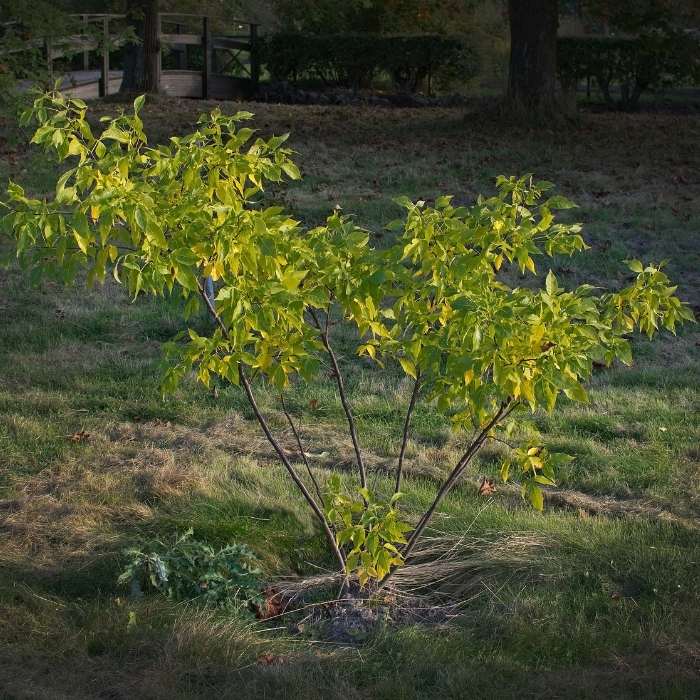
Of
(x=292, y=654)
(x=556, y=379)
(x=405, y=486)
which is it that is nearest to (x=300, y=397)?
→ (x=405, y=486)

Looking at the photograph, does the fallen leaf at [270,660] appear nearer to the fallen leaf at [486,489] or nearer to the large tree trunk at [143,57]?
the fallen leaf at [486,489]

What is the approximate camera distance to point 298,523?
4.64 m

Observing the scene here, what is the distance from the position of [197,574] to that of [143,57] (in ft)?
58.2

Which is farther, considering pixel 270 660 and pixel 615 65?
pixel 615 65

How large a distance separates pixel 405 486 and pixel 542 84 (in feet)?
40.8

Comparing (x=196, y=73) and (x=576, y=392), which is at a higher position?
(x=196, y=73)

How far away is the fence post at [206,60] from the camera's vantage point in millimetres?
22609

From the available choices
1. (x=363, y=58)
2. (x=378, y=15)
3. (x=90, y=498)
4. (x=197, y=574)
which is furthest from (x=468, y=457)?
(x=378, y=15)

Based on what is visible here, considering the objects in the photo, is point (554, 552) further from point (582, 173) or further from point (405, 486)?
point (582, 173)

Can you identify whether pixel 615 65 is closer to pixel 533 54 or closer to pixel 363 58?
pixel 363 58

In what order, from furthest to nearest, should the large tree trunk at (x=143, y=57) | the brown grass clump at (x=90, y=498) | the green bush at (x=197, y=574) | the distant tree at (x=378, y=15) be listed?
the distant tree at (x=378, y=15)
the large tree trunk at (x=143, y=57)
the brown grass clump at (x=90, y=498)
the green bush at (x=197, y=574)

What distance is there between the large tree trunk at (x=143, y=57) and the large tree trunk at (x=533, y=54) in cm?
774

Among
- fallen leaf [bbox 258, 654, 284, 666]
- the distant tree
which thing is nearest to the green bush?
fallen leaf [bbox 258, 654, 284, 666]

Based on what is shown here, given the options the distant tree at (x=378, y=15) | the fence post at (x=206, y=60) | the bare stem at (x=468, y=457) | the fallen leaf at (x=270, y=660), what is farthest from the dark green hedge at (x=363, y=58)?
the fallen leaf at (x=270, y=660)
